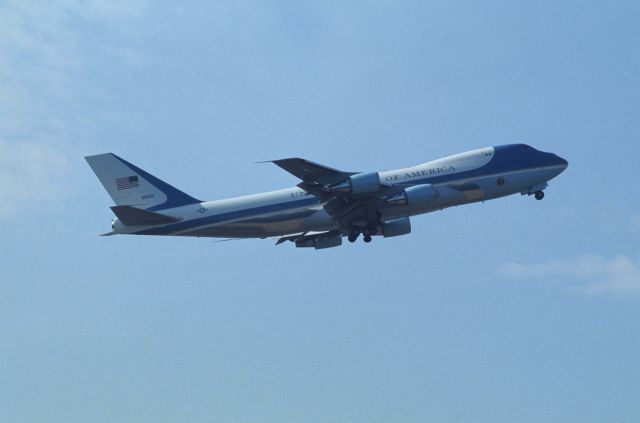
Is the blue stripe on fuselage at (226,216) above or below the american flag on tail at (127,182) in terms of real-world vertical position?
below

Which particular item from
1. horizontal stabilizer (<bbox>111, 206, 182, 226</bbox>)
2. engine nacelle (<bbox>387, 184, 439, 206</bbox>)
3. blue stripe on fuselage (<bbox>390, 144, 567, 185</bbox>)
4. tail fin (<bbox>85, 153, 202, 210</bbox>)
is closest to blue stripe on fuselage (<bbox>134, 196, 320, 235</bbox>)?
horizontal stabilizer (<bbox>111, 206, 182, 226</bbox>)

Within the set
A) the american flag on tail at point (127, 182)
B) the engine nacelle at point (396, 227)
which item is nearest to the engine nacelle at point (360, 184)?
the engine nacelle at point (396, 227)

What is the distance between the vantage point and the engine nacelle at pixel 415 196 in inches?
2282

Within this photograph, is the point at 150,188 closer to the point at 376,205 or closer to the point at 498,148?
the point at 376,205

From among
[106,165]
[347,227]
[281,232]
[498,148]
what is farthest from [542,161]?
[106,165]

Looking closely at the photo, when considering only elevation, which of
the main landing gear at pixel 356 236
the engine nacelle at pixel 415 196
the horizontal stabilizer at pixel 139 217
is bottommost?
the main landing gear at pixel 356 236

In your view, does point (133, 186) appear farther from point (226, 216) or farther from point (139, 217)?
point (226, 216)

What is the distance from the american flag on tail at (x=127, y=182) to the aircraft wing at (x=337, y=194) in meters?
13.0

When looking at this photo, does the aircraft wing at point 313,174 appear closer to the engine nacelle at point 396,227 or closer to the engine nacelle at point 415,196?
the engine nacelle at point 415,196

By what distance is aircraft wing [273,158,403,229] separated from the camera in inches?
2211

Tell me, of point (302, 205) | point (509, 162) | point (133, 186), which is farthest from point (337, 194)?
point (133, 186)

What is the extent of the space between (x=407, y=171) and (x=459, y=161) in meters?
3.71

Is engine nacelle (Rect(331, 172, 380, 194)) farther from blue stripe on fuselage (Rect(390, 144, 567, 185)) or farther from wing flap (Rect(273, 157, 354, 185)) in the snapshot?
blue stripe on fuselage (Rect(390, 144, 567, 185))

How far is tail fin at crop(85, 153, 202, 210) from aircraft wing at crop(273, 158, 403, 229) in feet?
29.9
